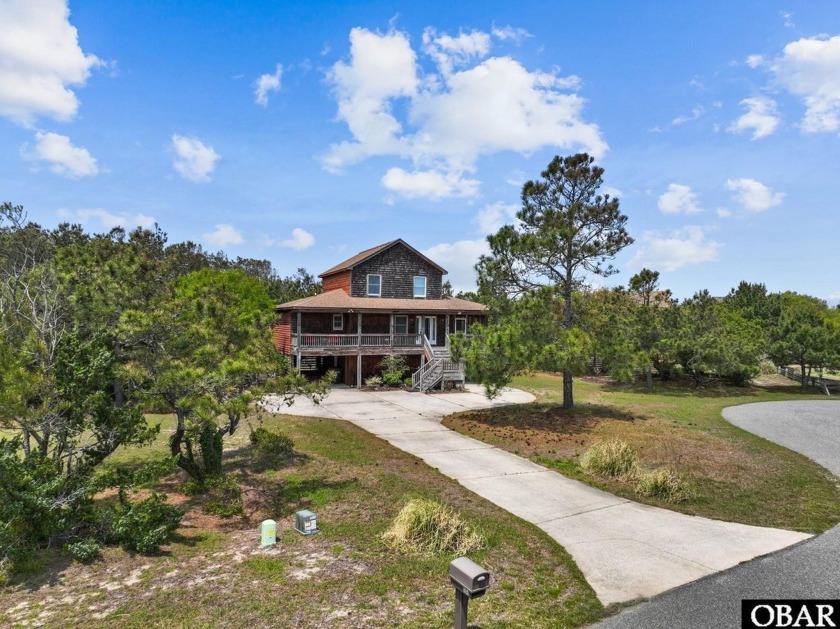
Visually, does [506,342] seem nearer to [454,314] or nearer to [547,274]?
[547,274]

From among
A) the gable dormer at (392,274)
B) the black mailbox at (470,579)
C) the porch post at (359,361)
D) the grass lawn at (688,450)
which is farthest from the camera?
the gable dormer at (392,274)

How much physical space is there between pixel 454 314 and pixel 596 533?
21932 millimetres

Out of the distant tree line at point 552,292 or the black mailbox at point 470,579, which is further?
the distant tree line at point 552,292

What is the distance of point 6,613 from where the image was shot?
216 inches

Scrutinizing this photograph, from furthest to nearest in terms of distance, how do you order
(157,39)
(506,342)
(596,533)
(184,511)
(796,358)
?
(796,358)
(506,342)
(157,39)
(184,511)
(596,533)

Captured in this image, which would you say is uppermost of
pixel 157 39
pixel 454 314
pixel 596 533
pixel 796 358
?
pixel 157 39

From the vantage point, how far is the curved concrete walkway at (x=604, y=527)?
21.9ft

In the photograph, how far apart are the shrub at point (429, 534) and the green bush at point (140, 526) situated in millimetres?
3412

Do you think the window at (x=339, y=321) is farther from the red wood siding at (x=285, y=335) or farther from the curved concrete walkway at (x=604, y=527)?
the curved concrete walkway at (x=604, y=527)

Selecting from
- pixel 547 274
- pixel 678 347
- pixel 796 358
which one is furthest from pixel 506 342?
pixel 796 358

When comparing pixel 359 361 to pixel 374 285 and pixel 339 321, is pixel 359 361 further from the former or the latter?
pixel 374 285

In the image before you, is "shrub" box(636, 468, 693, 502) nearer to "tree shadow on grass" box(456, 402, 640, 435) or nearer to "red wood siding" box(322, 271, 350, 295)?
"tree shadow on grass" box(456, 402, 640, 435)

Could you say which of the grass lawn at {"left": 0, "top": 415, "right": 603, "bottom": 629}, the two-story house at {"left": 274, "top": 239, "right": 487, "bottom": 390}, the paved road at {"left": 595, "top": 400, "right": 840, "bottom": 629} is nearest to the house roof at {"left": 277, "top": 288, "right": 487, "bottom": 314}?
the two-story house at {"left": 274, "top": 239, "right": 487, "bottom": 390}

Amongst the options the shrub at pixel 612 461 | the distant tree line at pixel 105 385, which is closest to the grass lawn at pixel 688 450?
the shrub at pixel 612 461
